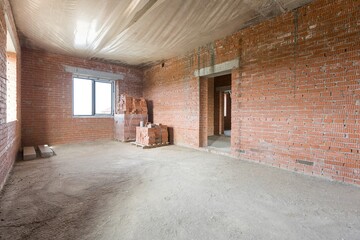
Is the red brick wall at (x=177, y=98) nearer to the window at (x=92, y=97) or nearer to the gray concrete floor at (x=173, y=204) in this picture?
the window at (x=92, y=97)

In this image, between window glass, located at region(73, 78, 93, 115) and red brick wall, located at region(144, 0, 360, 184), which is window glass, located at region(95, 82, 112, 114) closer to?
window glass, located at region(73, 78, 93, 115)

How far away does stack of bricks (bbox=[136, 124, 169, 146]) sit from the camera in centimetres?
564

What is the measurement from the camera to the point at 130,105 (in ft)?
21.9

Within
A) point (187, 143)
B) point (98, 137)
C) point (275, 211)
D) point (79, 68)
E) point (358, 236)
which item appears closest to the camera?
point (358, 236)

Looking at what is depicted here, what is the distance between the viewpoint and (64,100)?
19.9 feet

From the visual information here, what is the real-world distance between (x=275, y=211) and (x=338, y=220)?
58cm

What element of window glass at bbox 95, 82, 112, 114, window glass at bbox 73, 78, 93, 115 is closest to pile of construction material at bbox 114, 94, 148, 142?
window glass at bbox 95, 82, 112, 114

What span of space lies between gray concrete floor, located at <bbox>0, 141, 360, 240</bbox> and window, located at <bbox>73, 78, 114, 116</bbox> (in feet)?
11.0

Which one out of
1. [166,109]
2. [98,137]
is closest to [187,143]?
[166,109]

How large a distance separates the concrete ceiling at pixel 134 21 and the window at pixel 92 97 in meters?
1.69

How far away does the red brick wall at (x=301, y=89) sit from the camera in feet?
9.18

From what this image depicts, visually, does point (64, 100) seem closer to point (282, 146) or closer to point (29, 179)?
point (29, 179)

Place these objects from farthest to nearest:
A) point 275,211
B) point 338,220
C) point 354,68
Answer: point 354,68 → point 275,211 → point 338,220

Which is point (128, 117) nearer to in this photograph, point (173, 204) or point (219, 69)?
point (219, 69)
